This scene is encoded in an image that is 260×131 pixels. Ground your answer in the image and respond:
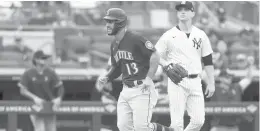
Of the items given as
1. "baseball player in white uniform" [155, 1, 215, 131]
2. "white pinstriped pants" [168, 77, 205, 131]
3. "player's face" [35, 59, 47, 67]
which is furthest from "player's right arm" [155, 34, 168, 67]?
"player's face" [35, 59, 47, 67]

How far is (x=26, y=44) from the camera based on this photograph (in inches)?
445

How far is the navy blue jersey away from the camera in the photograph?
6.21 m

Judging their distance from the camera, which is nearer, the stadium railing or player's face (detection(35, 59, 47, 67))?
the stadium railing

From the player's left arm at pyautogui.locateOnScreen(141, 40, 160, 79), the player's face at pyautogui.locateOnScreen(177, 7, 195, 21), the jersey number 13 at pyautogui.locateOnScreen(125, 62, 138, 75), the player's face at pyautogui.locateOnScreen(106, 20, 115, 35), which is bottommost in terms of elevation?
the jersey number 13 at pyautogui.locateOnScreen(125, 62, 138, 75)

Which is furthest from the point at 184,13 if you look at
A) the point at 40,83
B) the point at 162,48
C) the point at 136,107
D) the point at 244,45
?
the point at 244,45

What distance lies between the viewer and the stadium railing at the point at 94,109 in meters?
8.13

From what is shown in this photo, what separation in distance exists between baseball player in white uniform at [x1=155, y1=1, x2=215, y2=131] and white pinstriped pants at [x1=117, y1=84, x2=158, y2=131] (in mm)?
303

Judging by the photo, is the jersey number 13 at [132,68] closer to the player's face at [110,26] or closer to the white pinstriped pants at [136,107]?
the white pinstriped pants at [136,107]

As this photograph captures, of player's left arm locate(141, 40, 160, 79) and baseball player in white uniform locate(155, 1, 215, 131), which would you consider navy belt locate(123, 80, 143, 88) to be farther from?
baseball player in white uniform locate(155, 1, 215, 131)

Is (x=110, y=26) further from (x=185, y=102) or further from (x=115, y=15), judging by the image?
(x=185, y=102)

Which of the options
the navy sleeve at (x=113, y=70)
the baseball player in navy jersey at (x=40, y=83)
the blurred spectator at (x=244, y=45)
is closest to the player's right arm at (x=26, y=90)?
the baseball player in navy jersey at (x=40, y=83)

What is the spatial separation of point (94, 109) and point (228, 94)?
197 centimetres

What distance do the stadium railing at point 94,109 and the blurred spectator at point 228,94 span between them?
0.43ft

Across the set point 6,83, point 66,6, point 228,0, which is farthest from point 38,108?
point 228,0
